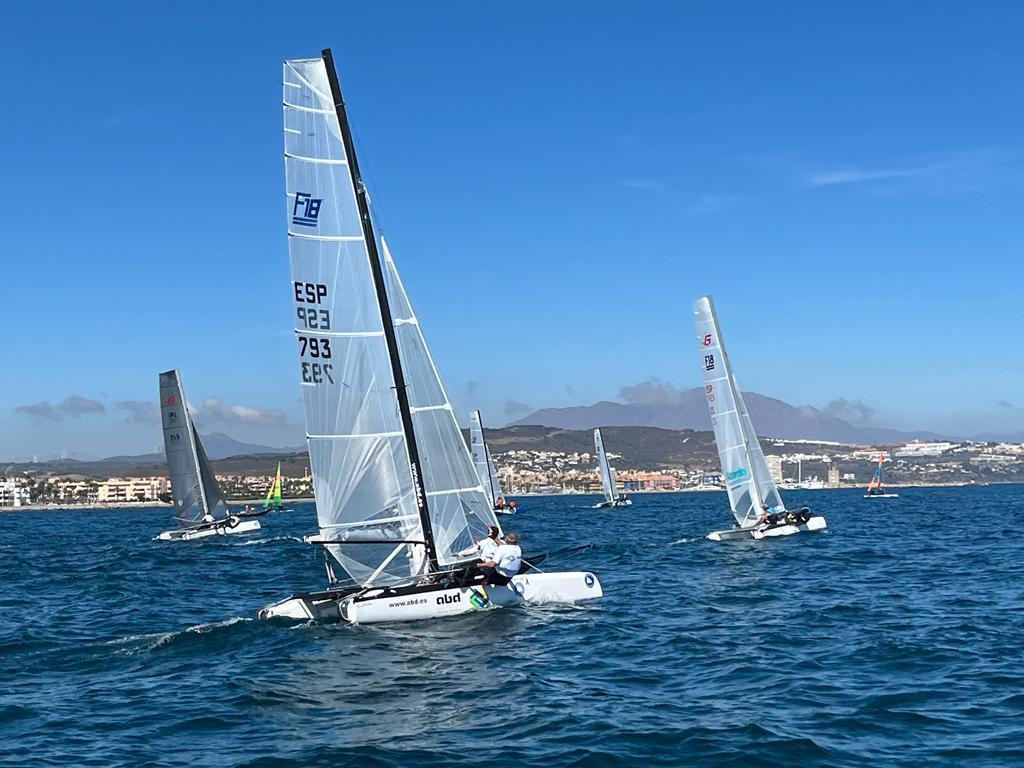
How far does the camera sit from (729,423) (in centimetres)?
4438

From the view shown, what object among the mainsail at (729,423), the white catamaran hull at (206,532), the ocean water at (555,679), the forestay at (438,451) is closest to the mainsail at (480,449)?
the white catamaran hull at (206,532)

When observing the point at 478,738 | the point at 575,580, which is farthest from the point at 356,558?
the point at 478,738

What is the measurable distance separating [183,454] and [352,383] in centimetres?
4050

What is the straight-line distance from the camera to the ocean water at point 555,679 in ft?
39.5

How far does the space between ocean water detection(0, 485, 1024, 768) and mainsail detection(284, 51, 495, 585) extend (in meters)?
2.37

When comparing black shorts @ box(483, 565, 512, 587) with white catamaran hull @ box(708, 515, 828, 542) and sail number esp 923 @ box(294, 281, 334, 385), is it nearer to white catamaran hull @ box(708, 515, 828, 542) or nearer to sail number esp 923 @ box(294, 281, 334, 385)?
sail number esp 923 @ box(294, 281, 334, 385)

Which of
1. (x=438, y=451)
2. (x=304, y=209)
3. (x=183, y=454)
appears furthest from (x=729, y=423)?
(x=183, y=454)

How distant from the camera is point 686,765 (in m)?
11.3

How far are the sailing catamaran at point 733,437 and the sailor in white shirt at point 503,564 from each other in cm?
2314

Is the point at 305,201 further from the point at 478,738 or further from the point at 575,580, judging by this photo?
the point at 478,738

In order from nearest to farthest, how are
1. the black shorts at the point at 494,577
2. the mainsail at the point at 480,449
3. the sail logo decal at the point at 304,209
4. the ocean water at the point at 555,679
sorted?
the ocean water at the point at 555,679 → the black shorts at the point at 494,577 → the sail logo decal at the point at 304,209 → the mainsail at the point at 480,449

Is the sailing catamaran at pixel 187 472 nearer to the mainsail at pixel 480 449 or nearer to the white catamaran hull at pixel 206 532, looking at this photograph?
the white catamaran hull at pixel 206 532

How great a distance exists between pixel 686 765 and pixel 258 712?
5902 mm

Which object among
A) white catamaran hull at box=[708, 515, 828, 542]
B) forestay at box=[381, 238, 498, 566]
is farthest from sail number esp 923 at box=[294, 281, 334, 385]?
white catamaran hull at box=[708, 515, 828, 542]
